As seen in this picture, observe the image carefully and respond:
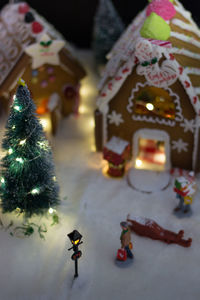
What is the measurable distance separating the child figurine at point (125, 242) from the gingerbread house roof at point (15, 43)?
457cm

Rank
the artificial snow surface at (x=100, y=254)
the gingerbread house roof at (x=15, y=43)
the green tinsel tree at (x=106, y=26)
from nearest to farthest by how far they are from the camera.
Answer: the artificial snow surface at (x=100, y=254)
the gingerbread house roof at (x=15, y=43)
the green tinsel tree at (x=106, y=26)

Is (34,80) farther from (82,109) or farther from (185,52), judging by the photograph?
(185,52)

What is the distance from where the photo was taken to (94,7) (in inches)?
515

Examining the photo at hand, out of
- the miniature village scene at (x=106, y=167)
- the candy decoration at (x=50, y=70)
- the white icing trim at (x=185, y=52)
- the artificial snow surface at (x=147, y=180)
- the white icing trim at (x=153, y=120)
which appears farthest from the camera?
the candy decoration at (x=50, y=70)

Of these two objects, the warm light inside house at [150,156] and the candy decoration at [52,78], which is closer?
the warm light inside house at [150,156]

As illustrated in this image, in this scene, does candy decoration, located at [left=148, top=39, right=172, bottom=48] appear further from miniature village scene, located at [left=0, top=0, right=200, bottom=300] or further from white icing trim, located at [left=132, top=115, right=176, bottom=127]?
white icing trim, located at [left=132, top=115, right=176, bottom=127]

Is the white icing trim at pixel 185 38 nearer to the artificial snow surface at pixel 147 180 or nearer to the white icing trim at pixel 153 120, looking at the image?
the white icing trim at pixel 153 120

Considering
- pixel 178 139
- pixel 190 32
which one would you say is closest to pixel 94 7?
pixel 190 32

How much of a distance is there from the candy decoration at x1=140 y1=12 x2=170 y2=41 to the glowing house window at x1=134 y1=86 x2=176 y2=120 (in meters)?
1.00

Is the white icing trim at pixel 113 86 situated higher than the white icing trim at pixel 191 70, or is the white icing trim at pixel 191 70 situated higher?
the white icing trim at pixel 113 86

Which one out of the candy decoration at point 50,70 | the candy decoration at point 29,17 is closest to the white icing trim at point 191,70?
the candy decoration at point 50,70

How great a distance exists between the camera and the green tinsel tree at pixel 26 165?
7234 millimetres

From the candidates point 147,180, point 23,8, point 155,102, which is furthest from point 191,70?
point 23,8

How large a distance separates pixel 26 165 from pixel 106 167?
2.61 metres
